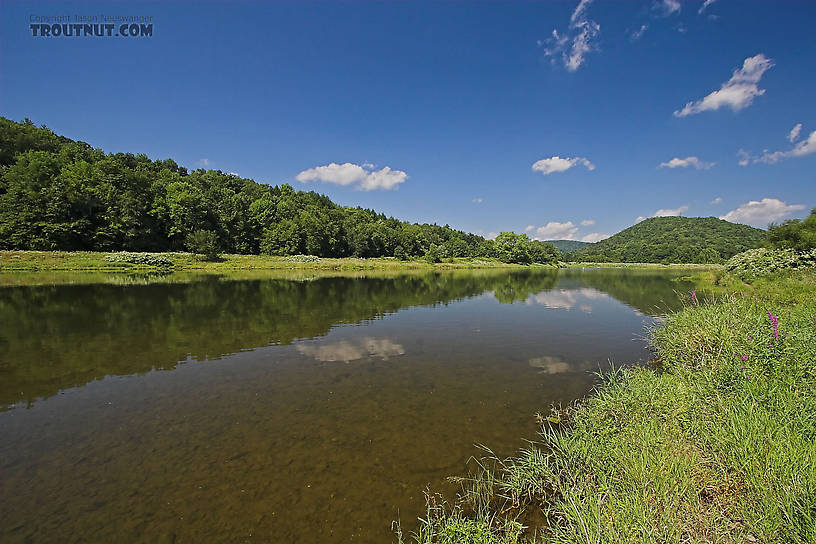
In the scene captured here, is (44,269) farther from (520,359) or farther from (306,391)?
(520,359)

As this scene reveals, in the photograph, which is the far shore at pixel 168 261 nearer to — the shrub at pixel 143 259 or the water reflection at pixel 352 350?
the shrub at pixel 143 259

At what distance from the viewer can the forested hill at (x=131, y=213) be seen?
53250 mm

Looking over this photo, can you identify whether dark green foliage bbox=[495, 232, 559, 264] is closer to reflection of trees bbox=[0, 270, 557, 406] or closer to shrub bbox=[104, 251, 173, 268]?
reflection of trees bbox=[0, 270, 557, 406]

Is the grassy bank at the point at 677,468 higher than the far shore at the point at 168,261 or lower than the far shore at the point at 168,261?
lower

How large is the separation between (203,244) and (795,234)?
87.7m

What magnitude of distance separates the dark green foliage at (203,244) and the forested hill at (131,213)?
0.32m

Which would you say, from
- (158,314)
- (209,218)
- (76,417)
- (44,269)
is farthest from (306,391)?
(209,218)

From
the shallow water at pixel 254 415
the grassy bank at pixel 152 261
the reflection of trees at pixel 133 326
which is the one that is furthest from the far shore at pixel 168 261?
the shallow water at pixel 254 415

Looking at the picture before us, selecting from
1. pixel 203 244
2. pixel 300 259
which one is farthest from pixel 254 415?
pixel 300 259

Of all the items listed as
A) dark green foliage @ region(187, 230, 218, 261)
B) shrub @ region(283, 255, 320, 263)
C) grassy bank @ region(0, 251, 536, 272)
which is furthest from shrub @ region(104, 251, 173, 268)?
shrub @ region(283, 255, 320, 263)

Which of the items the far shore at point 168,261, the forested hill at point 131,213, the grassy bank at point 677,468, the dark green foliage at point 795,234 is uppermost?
the forested hill at point 131,213

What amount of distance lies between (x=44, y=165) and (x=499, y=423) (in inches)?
3611

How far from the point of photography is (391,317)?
2055 centimetres

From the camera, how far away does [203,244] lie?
64500 millimetres
